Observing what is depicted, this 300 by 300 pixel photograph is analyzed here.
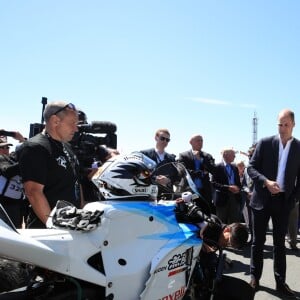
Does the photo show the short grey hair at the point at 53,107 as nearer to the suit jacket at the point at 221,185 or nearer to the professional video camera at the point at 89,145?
the professional video camera at the point at 89,145

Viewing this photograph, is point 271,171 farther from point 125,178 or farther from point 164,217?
point 125,178

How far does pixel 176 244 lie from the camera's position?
2.92m

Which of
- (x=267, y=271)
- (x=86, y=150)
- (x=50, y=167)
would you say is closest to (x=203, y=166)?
(x=267, y=271)

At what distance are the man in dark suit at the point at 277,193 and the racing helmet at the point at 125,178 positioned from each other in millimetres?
2249

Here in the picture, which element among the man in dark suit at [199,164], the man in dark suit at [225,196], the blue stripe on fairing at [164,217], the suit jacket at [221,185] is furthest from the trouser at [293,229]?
the blue stripe on fairing at [164,217]

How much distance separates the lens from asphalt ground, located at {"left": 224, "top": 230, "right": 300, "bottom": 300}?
4.81m

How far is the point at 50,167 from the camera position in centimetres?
336

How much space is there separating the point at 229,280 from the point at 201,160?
402 centimetres

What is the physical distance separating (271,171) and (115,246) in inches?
113

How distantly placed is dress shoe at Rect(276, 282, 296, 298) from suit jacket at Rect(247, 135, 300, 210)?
0.88 m

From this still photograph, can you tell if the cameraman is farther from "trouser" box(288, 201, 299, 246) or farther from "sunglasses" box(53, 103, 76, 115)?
"trouser" box(288, 201, 299, 246)

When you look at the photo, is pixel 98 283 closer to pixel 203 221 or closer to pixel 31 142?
pixel 203 221

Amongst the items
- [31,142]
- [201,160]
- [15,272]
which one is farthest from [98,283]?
[201,160]

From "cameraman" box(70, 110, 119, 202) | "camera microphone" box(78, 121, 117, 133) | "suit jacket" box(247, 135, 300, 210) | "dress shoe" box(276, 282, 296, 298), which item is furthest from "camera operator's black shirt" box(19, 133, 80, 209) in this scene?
"dress shoe" box(276, 282, 296, 298)
